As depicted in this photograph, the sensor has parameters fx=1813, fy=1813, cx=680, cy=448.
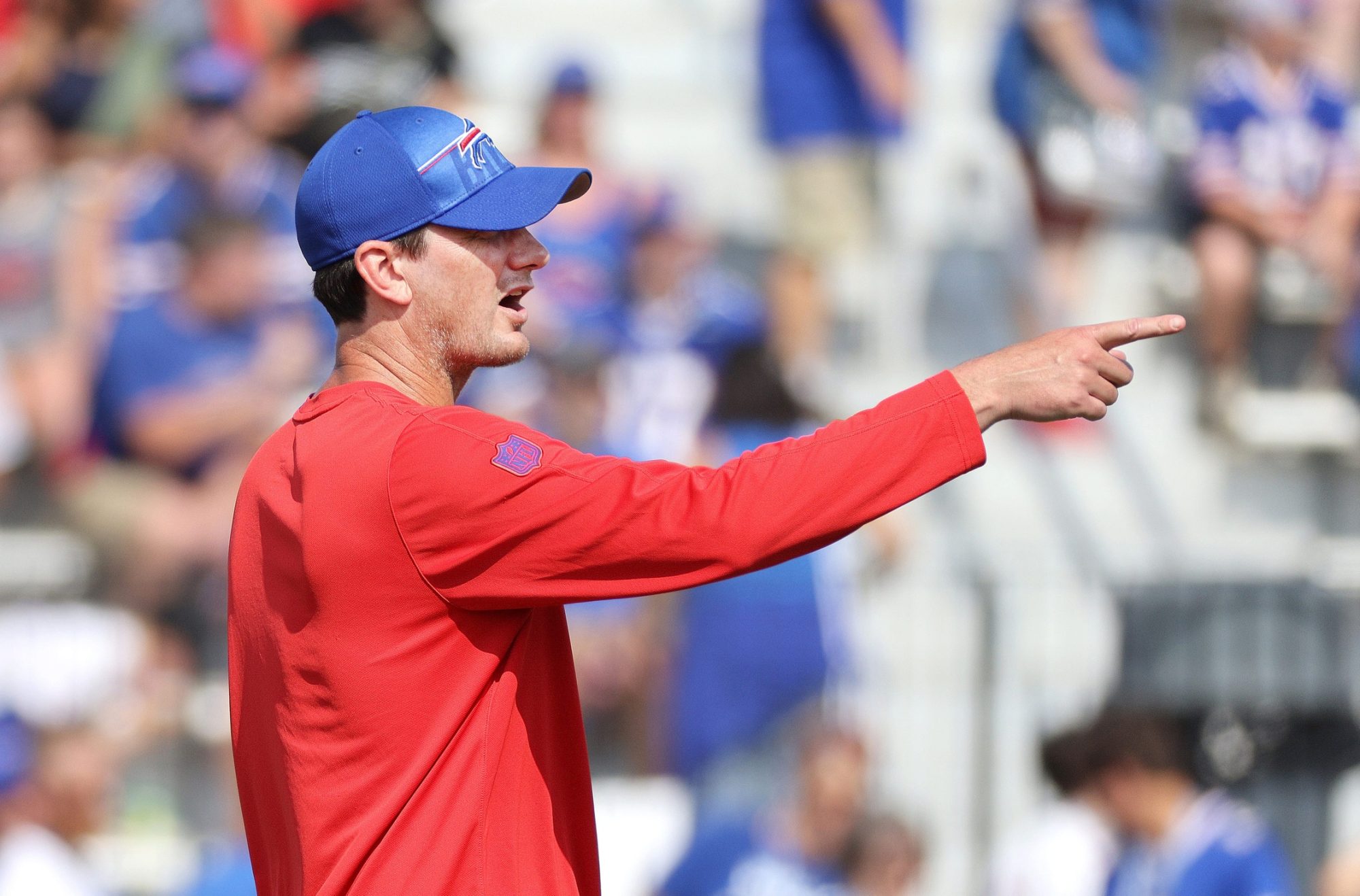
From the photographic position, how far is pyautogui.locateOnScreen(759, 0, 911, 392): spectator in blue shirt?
7.29m

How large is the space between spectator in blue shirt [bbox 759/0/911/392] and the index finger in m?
5.20

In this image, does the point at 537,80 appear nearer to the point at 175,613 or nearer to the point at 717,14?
the point at 717,14

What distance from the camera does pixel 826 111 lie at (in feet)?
24.3

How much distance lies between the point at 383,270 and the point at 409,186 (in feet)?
0.35

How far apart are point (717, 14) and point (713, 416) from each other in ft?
11.4

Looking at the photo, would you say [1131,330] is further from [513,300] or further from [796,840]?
[796,840]

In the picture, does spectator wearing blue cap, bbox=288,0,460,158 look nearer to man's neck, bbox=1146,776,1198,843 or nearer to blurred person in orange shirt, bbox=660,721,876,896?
blurred person in orange shirt, bbox=660,721,876,896

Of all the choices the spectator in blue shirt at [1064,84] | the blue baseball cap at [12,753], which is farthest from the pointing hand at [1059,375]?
the spectator in blue shirt at [1064,84]

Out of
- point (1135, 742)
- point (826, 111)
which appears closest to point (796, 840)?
point (1135, 742)

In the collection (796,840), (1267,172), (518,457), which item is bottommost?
(796,840)

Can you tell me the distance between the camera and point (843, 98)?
24.2 ft

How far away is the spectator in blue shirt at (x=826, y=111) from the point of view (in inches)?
287

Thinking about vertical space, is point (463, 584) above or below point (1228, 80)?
below

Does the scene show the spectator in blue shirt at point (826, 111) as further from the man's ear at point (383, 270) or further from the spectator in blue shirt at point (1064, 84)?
the man's ear at point (383, 270)
